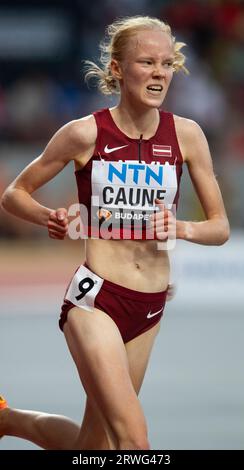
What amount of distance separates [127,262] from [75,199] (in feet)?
32.7

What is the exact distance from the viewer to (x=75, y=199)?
49.3ft

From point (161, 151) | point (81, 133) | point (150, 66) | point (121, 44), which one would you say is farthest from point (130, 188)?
point (121, 44)

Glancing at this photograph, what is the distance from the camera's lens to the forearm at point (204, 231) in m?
4.88

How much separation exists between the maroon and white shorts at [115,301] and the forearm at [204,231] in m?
0.35

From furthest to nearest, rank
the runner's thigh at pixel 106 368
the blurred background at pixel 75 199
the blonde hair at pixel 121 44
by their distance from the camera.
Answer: the blurred background at pixel 75 199 < the blonde hair at pixel 121 44 < the runner's thigh at pixel 106 368

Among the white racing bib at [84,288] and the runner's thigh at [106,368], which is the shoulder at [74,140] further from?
the runner's thigh at [106,368]

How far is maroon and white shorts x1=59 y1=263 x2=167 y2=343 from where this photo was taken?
16.5 feet

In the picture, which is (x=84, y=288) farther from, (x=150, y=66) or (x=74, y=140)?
(x=150, y=66)

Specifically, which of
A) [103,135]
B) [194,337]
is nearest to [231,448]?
[103,135]

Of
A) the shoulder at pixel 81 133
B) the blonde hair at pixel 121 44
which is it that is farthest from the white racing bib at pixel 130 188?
the blonde hair at pixel 121 44

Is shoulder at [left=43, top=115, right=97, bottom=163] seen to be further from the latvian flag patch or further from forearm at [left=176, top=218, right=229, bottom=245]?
forearm at [left=176, top=218, right=229, bottom=245]

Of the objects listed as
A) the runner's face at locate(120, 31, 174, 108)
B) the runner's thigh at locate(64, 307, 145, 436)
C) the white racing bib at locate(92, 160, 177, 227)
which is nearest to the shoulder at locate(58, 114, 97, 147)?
the white racing bib at locate(92, 160, 177, 227)

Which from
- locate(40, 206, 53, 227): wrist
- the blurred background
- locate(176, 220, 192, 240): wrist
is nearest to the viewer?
locate(176, 220, 192, 240): wrist

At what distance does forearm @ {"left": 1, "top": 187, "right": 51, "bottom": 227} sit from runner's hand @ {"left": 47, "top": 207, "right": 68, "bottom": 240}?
13 cm
